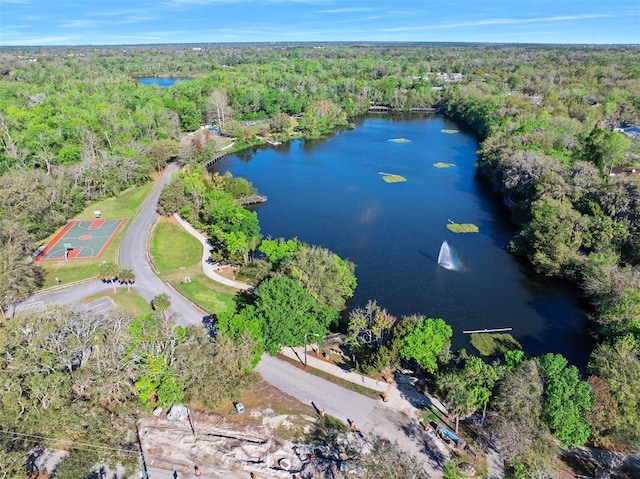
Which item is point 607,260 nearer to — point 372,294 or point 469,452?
point 372,294

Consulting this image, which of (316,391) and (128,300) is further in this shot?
(128,300)

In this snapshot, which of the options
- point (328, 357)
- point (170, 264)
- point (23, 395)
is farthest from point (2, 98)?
point (328, 357)

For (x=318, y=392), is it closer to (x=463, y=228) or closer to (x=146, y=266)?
(x=146, y=266)

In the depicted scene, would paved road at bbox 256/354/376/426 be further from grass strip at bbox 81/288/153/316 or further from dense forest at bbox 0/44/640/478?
grass strip at bbox 81/288/153/316

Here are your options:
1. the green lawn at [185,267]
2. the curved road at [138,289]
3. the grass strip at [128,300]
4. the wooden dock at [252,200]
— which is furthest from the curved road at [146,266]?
the wooden dock at [252,200]

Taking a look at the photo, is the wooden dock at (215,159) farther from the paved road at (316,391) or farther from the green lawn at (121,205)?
the paved road at (316,391)

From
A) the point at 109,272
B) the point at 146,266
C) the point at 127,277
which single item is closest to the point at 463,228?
the point at 146,266

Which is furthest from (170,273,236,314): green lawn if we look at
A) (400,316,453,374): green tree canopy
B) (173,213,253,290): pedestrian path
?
(400,316,453,374): green tree canopy
